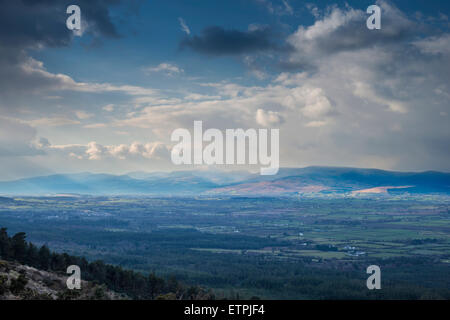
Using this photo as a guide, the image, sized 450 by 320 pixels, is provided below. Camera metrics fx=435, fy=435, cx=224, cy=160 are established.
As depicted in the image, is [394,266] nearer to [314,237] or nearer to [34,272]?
[314,237]
